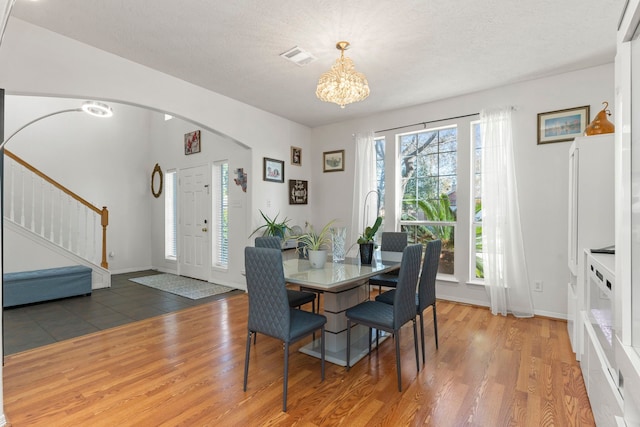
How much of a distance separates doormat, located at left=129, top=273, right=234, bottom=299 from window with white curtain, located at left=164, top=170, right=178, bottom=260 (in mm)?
546

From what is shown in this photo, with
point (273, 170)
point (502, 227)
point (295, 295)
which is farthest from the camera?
point (273, 170)

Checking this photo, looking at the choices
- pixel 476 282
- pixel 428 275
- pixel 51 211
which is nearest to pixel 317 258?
pixel 428 275

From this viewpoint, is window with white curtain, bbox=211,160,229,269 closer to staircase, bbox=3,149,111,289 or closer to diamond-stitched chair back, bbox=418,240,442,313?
staircase, bbox=3,149,111,289

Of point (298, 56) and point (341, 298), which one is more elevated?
point (298, 56)

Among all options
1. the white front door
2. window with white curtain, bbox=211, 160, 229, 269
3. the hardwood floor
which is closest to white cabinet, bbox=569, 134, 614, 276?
the hardwood floor

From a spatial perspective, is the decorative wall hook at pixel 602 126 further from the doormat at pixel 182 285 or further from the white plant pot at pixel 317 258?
the doormat at pixel 182 285

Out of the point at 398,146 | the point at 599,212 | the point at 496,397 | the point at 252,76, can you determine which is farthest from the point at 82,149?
the point at 599,212

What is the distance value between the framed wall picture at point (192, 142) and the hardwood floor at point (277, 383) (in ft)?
11.4

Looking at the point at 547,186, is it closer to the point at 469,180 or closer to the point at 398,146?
the point at 469,180

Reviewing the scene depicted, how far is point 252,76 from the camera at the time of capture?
3.44 meters

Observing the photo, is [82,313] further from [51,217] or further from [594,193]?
[594,193]

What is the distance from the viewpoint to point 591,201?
2.36 meters

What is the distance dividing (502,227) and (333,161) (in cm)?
274

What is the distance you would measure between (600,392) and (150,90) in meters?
4.28
